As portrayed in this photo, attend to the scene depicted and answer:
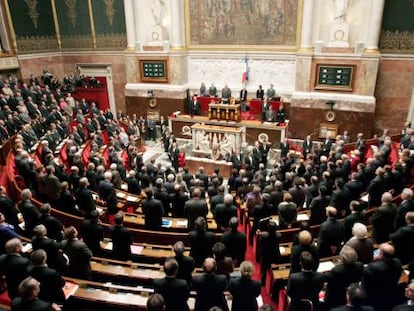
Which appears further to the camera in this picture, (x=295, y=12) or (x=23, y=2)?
(x=23, y=2)

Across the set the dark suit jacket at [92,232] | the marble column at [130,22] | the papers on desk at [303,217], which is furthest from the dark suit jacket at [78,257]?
the marble column at [130,22]

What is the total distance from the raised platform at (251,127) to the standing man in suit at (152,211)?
29.6ft

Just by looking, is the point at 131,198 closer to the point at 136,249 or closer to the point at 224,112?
the point at 136,249

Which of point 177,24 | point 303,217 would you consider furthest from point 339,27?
point 303,217

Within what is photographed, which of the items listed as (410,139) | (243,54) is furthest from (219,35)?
(410,139)

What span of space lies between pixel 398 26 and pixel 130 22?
1217 cm

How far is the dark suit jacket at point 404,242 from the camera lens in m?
4.31

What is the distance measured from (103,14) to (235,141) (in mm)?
10755

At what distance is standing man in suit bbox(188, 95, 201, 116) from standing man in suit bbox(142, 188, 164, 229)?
10261 millimetres

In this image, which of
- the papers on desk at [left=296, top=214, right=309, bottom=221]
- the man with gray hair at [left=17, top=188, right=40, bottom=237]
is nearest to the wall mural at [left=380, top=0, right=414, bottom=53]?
the papers on desk at [left=296, top=214, right=309, bottom=221]

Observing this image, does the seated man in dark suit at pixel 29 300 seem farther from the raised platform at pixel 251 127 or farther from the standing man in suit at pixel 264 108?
the standing man in suit at pixel 264 108

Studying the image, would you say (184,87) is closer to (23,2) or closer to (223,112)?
(223,112)

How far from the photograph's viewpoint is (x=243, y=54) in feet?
52.3

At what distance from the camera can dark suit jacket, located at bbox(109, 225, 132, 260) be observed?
15.5 feet
